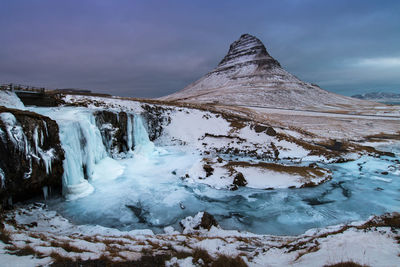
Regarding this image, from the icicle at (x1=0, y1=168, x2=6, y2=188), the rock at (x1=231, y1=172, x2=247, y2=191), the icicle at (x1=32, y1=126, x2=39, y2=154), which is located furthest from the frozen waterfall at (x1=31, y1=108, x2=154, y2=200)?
the rock at (x1=231, y1=172, x2=247, y2=191)

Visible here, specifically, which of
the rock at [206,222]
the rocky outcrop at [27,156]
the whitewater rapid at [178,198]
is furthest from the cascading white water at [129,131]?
the rock at [206,222]

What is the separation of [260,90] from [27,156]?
13483 centimetres

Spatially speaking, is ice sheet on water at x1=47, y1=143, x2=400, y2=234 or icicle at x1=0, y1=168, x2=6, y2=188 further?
ice sheet on water at x1=47, y1=143, x2=400, y2=234

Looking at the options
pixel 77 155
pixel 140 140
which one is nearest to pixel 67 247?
pixel 77 155

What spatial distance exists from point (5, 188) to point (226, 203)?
574 inches

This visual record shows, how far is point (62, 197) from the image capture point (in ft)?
49.3

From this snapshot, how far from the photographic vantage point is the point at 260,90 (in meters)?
133

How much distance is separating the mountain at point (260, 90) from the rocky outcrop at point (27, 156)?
9404 centimetres

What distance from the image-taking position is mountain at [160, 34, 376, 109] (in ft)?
381

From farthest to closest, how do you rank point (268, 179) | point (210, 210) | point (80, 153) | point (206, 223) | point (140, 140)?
point (140, 140) < point (268, 179) < point (80, 153) < point (210, 210) < point (206, 223)

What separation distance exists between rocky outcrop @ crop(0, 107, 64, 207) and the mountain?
3702 inches

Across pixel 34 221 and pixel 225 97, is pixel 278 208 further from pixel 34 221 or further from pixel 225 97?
pixel 225 97

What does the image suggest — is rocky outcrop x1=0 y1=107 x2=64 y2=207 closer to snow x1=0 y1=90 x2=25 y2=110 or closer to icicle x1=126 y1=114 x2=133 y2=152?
snow x1=0 y1=90 x2=25 y2=110

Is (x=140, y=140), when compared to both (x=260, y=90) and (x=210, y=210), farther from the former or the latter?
(x=260, y=90)
